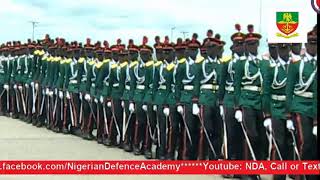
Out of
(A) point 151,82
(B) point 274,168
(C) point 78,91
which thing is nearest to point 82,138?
(C) point 78,91

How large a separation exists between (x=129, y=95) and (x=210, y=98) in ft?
8.51

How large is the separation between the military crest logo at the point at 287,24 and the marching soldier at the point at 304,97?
160 centimetres

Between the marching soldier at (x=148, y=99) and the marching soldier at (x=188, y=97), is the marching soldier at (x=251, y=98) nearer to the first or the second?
the marching soldier at (x=188, y=97)

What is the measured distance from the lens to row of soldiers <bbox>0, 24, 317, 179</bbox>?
752 cm

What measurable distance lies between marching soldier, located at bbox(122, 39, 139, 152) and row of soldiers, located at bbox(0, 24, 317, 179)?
2cm

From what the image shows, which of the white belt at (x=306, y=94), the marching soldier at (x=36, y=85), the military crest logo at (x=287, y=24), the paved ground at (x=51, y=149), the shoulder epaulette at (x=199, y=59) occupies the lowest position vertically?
the paved ground at (x=51, y=149)

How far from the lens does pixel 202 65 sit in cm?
932

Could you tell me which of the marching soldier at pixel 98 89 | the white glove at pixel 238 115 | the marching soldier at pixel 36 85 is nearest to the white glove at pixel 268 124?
the white glove at pixel 238 115

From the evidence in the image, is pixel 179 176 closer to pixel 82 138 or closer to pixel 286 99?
pixel 286 99

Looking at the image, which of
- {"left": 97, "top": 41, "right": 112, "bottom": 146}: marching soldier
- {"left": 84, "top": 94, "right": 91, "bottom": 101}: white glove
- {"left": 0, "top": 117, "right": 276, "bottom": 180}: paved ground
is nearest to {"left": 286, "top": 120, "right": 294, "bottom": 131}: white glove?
{"left": 0, "top": 117, "right": 276, "bottom": 180}: paved ground

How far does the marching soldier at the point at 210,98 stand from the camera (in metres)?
9.24

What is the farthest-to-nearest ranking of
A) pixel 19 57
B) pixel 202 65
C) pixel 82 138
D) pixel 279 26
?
pixel 19 57
pixel 82 138
pixel 279 26
pixel 202 65

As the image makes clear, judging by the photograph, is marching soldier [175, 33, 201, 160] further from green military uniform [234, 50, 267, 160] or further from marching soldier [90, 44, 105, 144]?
marching soldier [90, 44, 105, 144]

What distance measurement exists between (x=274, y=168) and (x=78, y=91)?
7156 millimetres
